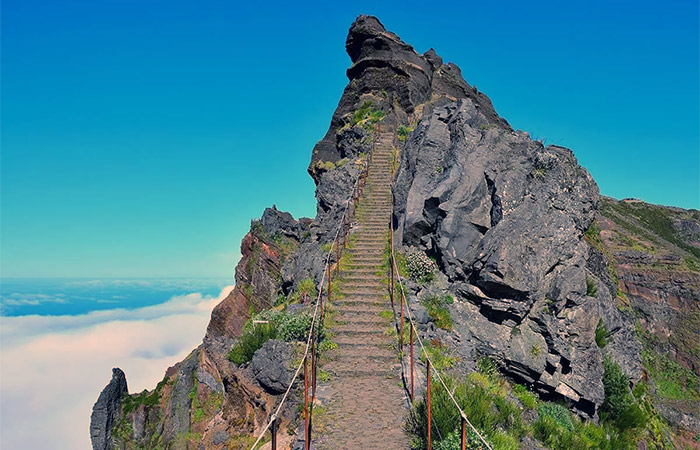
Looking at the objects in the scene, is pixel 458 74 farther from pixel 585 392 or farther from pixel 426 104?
pixel 585 392

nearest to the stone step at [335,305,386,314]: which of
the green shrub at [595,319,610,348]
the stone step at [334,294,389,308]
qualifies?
the stone step at [334,294,389,308]

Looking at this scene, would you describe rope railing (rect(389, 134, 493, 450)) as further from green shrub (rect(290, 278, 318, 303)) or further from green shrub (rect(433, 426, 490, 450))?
green shrub (rect(290, 278, 318, 303))

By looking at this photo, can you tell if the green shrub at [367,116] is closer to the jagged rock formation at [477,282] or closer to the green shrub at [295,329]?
the jagged rock formation at [477,282]

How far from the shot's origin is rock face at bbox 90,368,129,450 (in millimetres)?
22858

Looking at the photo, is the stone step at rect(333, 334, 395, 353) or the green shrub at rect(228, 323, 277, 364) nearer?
the green shrub at rect(228, 323, 277, 364)

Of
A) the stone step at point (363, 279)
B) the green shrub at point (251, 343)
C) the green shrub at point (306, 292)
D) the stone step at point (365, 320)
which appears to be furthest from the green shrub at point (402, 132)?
the green shrub at point (251, 343)

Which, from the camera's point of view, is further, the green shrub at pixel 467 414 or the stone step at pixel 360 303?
the stone step at pixel 360 303

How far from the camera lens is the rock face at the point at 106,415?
75.0ft

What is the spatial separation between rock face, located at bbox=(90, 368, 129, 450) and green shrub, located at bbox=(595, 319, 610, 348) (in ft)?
75.9

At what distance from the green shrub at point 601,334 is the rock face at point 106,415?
23.1 meters

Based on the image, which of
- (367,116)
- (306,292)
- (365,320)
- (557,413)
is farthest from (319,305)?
(367,116)

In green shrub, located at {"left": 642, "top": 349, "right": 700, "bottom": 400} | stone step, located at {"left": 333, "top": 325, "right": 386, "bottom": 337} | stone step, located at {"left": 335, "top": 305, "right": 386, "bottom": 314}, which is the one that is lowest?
green shrub, located at {"left": 642, "top": 349, "right": 700, "bottom": 400}

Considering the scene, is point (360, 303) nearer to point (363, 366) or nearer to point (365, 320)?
point (365, 320)

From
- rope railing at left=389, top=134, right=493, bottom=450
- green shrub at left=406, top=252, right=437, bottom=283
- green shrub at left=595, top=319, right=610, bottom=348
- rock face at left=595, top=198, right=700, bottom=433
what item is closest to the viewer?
rope railing at left=389, top=134, right=493, bottom=450
